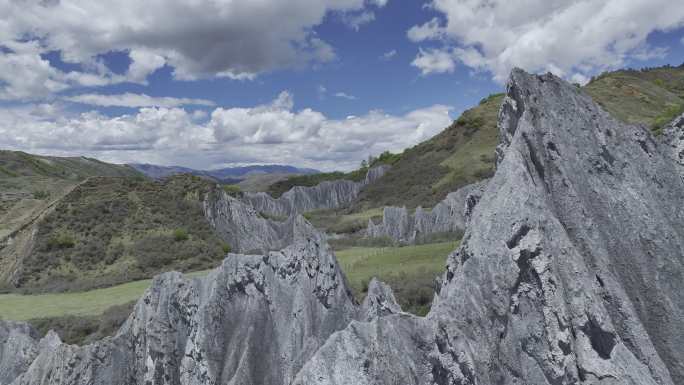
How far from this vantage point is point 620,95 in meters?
94.6

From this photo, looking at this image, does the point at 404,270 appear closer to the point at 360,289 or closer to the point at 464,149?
the point at 360,289

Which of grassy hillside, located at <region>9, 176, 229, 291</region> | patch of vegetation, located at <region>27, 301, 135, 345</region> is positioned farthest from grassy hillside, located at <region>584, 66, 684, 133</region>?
patch of vegetation, located at <region>27, 301, 135, 345</region>

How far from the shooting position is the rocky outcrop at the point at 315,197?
99062mm

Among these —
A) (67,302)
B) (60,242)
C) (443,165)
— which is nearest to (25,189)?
(60,242)

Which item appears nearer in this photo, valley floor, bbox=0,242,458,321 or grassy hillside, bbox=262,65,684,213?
valley floor, bbox=0,242,458,321

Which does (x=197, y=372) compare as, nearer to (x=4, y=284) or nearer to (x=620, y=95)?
(x=4, y=284)

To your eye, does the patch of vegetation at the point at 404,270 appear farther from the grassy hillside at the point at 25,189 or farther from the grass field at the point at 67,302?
the grassy hillside at the point at 25,189

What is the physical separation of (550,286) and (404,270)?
18375 mm

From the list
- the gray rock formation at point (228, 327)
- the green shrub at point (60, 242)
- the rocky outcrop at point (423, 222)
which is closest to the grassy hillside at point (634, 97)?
the rocky outcrop at point (423, 222)

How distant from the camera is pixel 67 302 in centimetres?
2653

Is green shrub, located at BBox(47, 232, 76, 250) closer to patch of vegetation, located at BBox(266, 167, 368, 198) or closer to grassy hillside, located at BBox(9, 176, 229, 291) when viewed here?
grassy hillside, located at BBox(9, 176, 229, 291)

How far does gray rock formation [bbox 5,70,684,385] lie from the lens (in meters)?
6.47

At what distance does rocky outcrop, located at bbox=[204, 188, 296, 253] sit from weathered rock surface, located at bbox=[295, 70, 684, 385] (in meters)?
38.8

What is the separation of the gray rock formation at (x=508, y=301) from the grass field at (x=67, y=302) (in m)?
12.8
